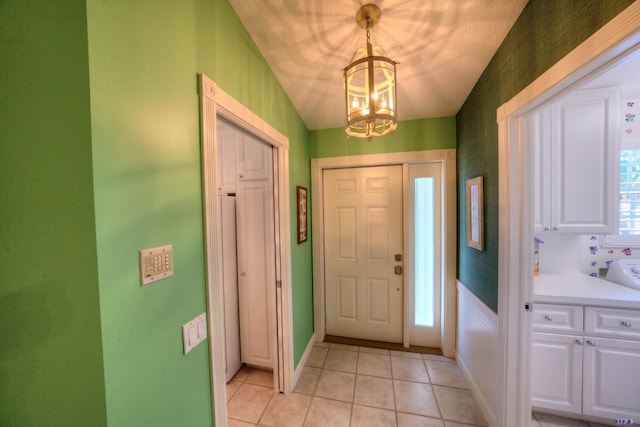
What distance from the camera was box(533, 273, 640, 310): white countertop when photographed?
1.46m

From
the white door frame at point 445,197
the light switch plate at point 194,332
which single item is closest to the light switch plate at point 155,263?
the light switch plate at point 194,332

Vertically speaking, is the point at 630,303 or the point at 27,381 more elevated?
the point at 27,381

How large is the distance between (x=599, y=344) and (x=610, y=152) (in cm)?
138

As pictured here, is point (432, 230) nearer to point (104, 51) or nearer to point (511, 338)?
point (511, 338)

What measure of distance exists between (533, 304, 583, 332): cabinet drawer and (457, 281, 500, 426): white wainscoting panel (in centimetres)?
33

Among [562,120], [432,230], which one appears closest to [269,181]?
[432,230]

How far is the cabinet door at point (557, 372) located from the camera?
1.52m

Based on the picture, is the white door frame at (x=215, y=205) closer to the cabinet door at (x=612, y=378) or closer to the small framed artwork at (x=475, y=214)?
the small framed artwork at (x=475, y=214)

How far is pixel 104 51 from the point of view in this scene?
0.63m

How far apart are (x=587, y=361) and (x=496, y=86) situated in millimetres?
1930

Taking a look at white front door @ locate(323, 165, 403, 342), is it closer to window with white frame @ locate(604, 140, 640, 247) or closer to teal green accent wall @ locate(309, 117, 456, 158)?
teal green accent wall @ locate(309, 117, 456, 158)

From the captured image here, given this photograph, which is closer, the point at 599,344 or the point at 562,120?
the point at 599,344

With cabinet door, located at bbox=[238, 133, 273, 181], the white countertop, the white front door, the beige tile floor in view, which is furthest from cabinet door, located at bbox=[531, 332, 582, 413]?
cabinet door, located at bbox=[238, 133, 273, 181]

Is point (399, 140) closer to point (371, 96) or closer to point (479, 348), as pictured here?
point (371, 96)
